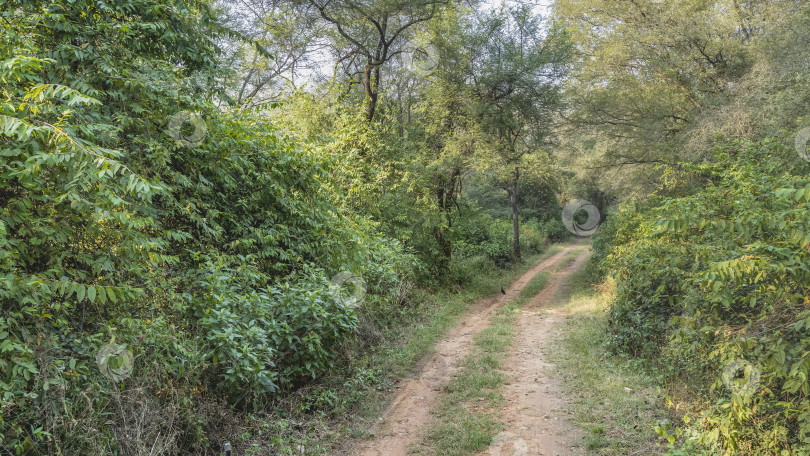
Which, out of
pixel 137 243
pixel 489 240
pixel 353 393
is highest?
pixel 137 243

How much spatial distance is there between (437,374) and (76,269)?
5.08 metres

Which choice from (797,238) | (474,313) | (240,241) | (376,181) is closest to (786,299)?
(797,238)

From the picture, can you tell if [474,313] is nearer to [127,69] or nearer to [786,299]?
[786,299]

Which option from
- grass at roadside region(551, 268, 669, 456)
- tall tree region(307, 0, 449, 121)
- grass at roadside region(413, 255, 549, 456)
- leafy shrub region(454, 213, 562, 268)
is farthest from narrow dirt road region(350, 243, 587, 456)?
tall tree region(307, 0, 449, 121)

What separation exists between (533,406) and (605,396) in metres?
1.01

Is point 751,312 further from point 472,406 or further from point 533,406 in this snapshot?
point 472,406

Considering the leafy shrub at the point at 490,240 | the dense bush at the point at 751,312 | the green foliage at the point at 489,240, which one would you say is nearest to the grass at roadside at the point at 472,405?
the dense bush at the point at 751,312

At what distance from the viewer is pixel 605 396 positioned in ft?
19.1

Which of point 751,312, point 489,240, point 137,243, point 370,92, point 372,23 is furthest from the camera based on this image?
point 489,240

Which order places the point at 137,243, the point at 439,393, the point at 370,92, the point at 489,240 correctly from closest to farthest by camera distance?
the point at 137,243, the point at 439,393, the point at 370,92, the point at 489,240

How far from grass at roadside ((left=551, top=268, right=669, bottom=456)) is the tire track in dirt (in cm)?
19

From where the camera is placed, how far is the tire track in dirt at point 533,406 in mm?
4698

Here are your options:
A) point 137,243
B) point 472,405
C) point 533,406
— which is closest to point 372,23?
point 137,243

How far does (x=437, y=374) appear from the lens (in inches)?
276
